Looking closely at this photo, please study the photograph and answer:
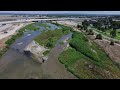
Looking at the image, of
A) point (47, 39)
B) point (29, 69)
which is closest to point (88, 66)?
point (29, 69)

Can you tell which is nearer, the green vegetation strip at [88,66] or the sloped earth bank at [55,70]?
the sloped earth bank at [55,70]

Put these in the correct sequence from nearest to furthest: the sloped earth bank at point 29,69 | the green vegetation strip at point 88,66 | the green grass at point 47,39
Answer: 1. the sloped earth bank at point 29,69
2. the green vegetation strip at point 88,66
3. the green grass at point 47,39

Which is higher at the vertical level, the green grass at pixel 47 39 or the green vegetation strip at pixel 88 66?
the green vegetation strip at pixel 88 66

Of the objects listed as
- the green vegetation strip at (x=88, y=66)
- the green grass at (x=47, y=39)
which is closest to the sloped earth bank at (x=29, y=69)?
the green vegetation strip at (x=88, y=66)

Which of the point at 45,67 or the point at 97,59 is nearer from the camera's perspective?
the point at 45,67

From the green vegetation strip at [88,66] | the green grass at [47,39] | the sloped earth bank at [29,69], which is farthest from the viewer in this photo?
the green grass at [47,39]

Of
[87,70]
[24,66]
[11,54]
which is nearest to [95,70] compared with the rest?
[87,70]

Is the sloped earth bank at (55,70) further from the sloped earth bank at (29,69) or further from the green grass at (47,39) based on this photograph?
the green grass at (47,39)

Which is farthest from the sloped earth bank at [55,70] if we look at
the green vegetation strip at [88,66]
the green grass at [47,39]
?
the green grass at [47,39]
